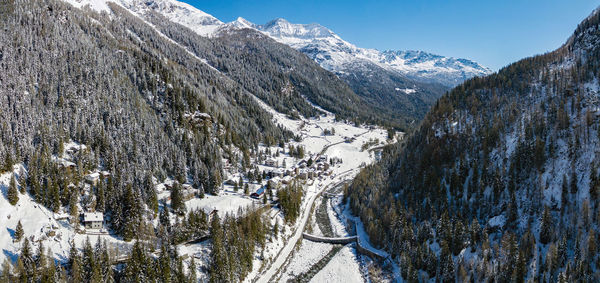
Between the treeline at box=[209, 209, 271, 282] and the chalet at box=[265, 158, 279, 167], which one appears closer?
the treeline at box=[209, 209, 271, 282]

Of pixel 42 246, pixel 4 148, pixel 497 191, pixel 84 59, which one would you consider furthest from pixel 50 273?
pixel 84 59

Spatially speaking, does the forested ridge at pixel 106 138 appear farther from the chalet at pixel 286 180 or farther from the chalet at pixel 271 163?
the chalet at pixel 286 180

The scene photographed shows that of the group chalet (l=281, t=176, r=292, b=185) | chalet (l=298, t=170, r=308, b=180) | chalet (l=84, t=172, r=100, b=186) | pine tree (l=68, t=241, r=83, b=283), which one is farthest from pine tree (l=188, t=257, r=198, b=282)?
chalet (l=298, t=170, r=308, b=180)

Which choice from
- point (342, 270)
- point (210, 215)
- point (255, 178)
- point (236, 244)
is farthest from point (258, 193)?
point (342, 270)

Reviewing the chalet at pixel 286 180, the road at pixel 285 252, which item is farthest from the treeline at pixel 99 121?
the road at pixel 285 252

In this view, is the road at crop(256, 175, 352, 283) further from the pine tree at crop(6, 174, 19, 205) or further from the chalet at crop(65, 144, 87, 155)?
the chalet at crop(65, 144, 87, 155)

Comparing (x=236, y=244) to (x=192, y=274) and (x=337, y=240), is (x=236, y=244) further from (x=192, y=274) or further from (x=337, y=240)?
(x=337, y=240)
